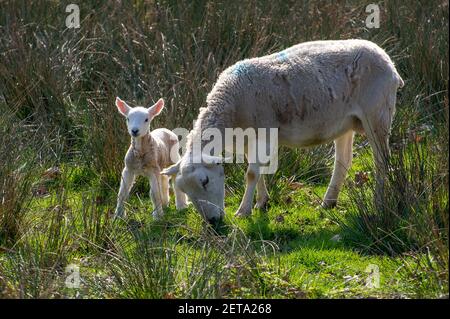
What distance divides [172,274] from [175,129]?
140 inches

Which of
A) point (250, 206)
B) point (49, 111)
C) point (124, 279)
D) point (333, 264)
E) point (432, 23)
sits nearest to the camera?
point (124, 279)

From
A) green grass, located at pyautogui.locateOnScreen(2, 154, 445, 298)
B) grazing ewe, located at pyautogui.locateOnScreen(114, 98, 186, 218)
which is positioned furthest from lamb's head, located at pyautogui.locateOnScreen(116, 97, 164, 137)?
green grass, located at pyautogui.locateOnScreen(2, 154, 445, 298)

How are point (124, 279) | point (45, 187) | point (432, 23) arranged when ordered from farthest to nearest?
point (432, 23) < point (45, 187) < point (124, 279)

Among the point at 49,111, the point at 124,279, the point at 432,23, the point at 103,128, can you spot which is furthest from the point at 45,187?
the point at 432,23

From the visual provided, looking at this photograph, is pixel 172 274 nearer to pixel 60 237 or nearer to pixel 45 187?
pixel 60 237

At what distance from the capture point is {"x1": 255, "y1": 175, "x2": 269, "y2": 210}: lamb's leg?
8.78 metres

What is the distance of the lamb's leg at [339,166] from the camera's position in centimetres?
884

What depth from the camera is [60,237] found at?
7234 millimetres

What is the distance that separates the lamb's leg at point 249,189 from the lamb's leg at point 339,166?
69 centimetres

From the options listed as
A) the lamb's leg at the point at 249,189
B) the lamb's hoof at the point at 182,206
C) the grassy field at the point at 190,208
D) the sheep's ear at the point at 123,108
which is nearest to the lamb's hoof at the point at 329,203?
the grassy field at the point at 190,208

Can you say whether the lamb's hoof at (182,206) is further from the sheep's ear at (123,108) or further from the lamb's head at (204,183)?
the sheep's ear at (123,108)

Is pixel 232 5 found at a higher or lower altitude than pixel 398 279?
higher

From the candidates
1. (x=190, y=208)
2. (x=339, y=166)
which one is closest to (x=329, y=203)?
(x=339, y=166)

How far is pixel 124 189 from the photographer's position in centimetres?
845
